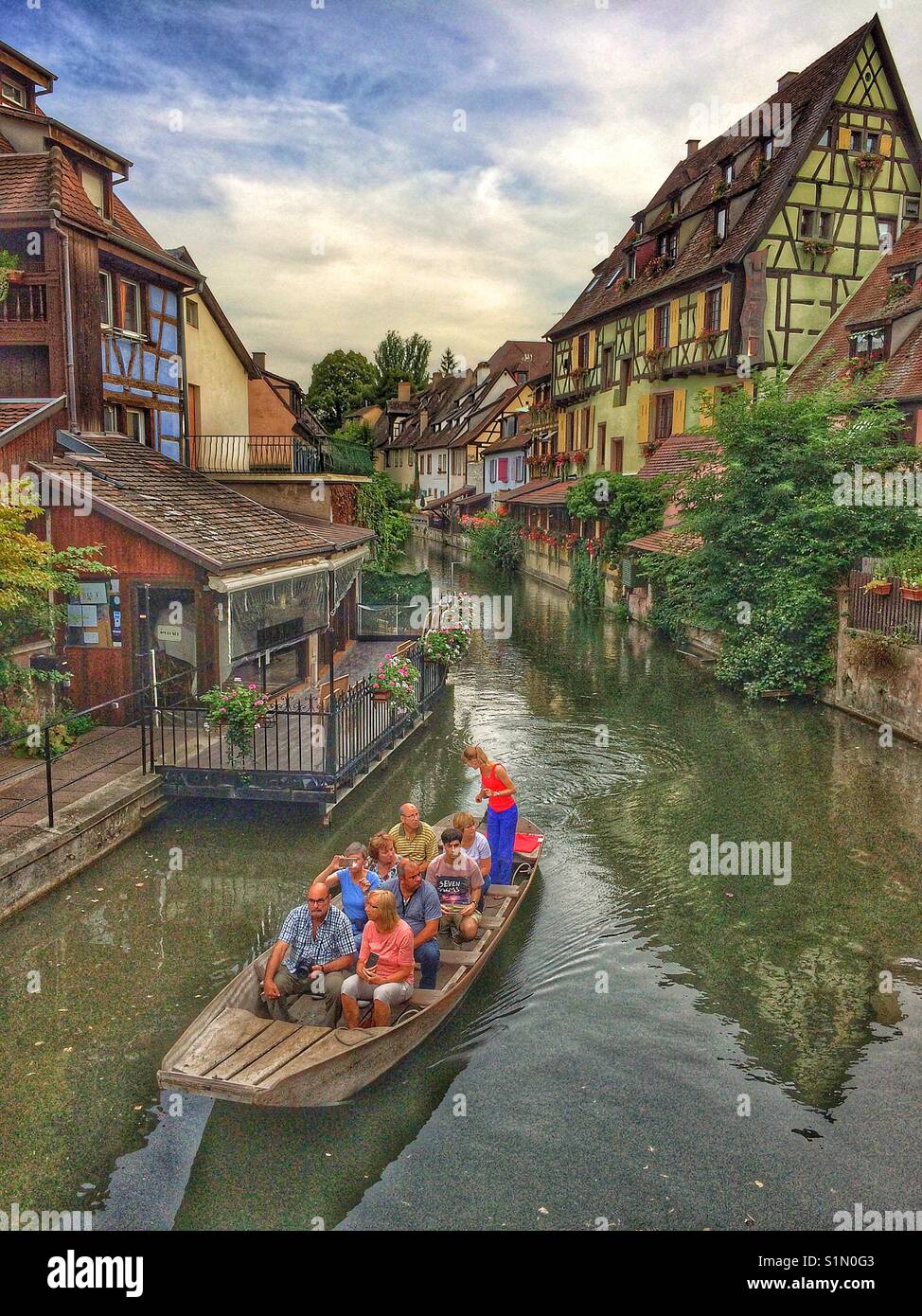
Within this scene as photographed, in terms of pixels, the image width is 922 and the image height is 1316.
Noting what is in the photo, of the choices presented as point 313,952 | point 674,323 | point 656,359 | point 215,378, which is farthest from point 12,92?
point 313,952

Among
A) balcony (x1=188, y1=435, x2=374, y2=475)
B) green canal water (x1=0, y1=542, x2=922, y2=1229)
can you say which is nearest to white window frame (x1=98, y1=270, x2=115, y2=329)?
balcony (x1=188, y1=435, x2=374, y2=475)

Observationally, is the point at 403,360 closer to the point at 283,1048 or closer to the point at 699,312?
the point at 699,312

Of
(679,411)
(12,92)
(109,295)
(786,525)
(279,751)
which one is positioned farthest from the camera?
(679,411)

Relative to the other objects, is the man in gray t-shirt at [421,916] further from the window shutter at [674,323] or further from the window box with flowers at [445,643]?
the window shutter at [674,323]

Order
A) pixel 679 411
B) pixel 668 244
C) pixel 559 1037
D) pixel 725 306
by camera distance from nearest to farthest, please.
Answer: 1. pixel 559 1037
2. pixel 725 306
3. pixel 679 411
4. pixel 668 244

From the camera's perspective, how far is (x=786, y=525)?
2084cm

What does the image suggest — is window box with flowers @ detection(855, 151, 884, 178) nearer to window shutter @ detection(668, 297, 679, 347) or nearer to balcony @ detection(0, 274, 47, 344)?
window shutter @ detection(668, 297, 679, 347)

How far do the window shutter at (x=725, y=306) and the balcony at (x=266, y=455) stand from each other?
12719 mm

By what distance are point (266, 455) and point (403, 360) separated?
79.8 metres

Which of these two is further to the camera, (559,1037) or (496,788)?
(496,788)

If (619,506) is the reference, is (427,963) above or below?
below
